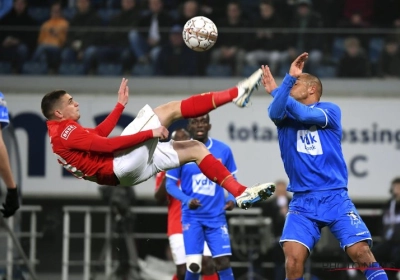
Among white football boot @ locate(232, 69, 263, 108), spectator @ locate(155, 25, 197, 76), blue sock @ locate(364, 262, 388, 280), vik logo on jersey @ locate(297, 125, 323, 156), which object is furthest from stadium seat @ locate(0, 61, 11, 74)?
blue sock @ locate(364, 262, 388, 280)

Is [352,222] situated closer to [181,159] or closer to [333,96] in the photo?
[181,159]

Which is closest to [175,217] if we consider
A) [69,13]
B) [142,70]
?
[142,70]

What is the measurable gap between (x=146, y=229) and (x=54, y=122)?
724cm

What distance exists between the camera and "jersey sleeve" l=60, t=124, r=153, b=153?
786 cm

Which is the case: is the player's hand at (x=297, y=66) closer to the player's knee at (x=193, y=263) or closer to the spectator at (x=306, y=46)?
the player's knee at (x=193, y=263)

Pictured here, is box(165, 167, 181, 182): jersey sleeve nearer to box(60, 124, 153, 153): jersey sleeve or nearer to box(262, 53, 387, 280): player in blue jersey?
box(60, 124, 153, 153): jersey sleeve

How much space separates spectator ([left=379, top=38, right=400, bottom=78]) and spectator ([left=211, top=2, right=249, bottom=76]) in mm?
2129

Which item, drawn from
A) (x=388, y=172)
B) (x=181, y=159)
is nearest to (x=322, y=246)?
(x=388, y=172)

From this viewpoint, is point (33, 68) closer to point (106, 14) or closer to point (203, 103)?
point (106, 14)

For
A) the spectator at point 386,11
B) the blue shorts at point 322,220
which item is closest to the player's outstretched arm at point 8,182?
the blue shorts at point 322,220

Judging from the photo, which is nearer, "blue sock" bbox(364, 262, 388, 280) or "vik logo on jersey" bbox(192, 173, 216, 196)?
"blue sock" bbox(364, 262, 388, 280)

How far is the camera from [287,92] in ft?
25.1

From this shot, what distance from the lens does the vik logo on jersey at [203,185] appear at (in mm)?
10344

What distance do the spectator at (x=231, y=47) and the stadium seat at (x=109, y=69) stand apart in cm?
151
